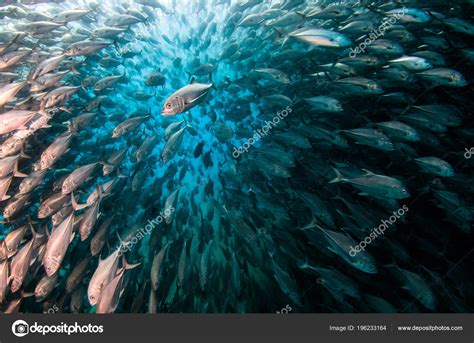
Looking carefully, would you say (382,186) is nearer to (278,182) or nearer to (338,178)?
(338,178)

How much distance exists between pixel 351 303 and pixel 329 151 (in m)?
2.17

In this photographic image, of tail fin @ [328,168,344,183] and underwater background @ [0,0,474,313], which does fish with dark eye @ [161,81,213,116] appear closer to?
underwater background @ [0,0,474,313]

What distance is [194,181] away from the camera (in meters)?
4.77

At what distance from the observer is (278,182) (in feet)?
13.2

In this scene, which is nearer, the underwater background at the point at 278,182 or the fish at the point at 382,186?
the fish at the point at 382,186

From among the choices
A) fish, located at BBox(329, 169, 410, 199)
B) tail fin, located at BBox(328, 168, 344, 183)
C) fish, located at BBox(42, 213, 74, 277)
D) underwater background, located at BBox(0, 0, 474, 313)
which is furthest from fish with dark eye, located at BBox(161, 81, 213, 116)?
fish, located at BBox(329, 169, 410, 199)

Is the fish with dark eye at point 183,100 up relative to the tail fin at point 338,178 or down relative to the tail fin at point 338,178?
up

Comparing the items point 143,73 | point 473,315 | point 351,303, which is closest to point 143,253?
point 351,303

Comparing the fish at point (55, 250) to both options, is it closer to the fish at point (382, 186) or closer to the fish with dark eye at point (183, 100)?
the fish with dark eye at point (183, 100)

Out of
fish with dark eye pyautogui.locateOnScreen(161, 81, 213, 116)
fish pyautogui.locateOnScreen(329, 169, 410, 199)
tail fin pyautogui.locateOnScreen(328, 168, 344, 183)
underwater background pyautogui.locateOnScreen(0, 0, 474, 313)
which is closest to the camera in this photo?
fish with dark eye pyautogui.locateOnScreen(161, 81, 213, 116)

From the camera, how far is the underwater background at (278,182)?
10.1 feet

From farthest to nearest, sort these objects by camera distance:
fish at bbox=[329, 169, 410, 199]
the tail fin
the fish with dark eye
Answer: the tail fin → fish at bbox=[329, 169, 410, 199] → the fish with dark eye

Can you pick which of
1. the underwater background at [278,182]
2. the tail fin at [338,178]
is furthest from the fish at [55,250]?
the tail fin at [338,178]

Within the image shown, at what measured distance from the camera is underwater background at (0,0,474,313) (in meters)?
3.08
